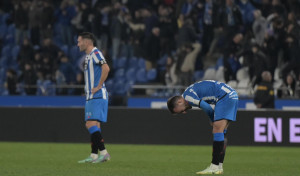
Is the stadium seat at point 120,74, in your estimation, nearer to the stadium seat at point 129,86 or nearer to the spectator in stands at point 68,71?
the stadium seat at point 129,86

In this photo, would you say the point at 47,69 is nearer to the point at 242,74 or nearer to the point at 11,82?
the point at 11,82

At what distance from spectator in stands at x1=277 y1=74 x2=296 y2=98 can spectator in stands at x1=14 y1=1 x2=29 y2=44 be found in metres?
9.73

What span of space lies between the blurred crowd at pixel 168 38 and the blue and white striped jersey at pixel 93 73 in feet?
28.8

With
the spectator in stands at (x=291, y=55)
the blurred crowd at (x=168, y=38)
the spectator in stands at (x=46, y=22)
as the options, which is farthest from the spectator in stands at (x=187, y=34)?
the spectator in stands at (x=46, y=22)

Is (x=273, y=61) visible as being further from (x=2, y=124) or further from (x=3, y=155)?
(x=3, y=155)

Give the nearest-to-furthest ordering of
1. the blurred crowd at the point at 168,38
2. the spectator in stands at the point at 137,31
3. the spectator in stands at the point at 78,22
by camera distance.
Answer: the blurred crowd at the point at 168,38 → the spectator in stands at the point at 137,31 → the spectator in stands at the point at 78,22

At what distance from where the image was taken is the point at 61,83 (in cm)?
2234

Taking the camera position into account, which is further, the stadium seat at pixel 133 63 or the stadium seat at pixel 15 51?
the stadium seat at pixel 15 51

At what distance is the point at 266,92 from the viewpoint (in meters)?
18.2

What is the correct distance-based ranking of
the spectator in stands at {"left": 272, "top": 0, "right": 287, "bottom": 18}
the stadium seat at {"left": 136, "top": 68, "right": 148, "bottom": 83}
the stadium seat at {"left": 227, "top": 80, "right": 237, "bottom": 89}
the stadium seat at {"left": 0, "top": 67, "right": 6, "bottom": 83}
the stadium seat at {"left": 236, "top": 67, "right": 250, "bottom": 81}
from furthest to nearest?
the stadium seat at {"left": 0, "top": 67, "right": 6, "bottom": 83} → the stadium seat at {"left": 136, "top": 68, "right": 148, "bottom": 83} → the spectator in stands at {"left": 272, "top": 0, "right": 287, "bottom": 18} → the stadium seat at {"left": 236, "top": 67, "right": 250, "bottom": 81} → the stadium seat at {"left": 227, "top": 80, "right": 237, "bottom": 89}

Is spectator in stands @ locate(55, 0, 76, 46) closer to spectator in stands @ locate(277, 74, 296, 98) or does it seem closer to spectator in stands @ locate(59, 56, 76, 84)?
spectator in stands @ locate(59, 56, 76, 84)

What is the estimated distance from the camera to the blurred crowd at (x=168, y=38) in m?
20.5

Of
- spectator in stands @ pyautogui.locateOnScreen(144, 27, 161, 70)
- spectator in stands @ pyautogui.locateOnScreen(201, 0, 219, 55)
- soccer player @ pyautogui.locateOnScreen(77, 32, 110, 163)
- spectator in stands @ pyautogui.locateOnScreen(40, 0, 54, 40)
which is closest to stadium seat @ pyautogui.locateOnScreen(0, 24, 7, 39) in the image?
spectator in stands @ pyautogui.locateOnScreen(40, 0, 54, 40)

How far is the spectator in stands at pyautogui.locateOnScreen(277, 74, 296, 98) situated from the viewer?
19.3 metres
